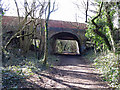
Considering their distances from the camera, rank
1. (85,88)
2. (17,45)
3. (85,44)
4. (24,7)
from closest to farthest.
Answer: (85,88) → (24,7) → (17,45) → (85,44)

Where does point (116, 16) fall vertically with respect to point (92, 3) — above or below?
below

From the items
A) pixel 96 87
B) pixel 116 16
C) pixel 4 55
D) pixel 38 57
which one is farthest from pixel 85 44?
pixel 96 87

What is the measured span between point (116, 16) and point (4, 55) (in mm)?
8675

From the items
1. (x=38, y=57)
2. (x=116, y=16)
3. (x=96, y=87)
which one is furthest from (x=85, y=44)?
(x=96, y=87)

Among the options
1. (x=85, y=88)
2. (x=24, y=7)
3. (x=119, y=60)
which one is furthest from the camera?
(x=24, y=7)

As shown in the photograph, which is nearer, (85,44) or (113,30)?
(113,30)

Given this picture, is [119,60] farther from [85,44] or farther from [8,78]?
[85,44]

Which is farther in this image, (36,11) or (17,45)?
(17,45)

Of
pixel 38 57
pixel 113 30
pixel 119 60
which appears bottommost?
pixel 38 57

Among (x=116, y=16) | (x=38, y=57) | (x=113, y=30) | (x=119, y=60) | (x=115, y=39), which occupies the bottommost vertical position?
(x=38, y=57)

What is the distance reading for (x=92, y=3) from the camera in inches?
323

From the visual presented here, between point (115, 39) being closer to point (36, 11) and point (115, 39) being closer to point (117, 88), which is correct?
point (117, 88)

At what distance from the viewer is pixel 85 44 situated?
17.4m

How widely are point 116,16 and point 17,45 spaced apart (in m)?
10.3
